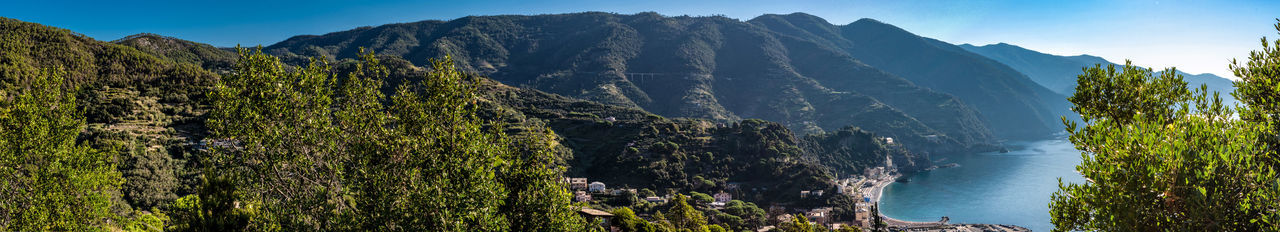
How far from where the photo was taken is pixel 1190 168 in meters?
7.13

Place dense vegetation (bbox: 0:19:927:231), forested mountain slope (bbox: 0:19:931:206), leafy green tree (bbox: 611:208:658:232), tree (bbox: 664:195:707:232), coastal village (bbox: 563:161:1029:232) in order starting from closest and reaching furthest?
1. dense vegetation (bbox: 0:19:927:231)
2. leafy green tree (bbox: 611:208:658:232)
3. tree (bbox: 664:195:707:232)
4. forested mountain slope (bbox: 0:19:931:206)
5. coastal village (bbox: 563:161:1029:232)

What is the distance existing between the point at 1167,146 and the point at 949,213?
92189 millimetres

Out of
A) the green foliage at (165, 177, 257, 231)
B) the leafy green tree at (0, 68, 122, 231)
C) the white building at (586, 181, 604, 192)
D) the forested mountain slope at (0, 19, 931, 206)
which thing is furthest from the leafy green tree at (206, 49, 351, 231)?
the white building at (586, 181, 604, 192)

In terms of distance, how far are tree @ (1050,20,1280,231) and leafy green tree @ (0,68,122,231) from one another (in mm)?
23162

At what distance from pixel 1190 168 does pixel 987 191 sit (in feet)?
379

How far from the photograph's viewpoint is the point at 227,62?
340ft

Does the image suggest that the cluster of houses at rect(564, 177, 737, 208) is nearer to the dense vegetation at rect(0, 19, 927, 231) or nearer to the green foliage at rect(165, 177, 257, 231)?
the dense vegetation at rect(0, 19, 927, 231)

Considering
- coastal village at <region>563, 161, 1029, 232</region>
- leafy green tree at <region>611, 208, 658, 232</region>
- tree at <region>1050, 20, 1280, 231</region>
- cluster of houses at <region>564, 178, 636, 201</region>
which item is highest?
tree at <region>1050, 20, 1280, 231</region>

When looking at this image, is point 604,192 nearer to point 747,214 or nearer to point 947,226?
point 747,214

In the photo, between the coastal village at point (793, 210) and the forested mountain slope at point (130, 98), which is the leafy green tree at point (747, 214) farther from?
the forested mountain slope at point (130, 98)

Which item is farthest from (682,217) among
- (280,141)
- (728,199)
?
(280,141)

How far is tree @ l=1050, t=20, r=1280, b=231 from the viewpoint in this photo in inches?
273

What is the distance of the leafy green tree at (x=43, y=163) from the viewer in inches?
496

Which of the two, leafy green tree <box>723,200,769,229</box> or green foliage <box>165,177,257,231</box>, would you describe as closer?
green foliage <box>165,177,257,231</box>
